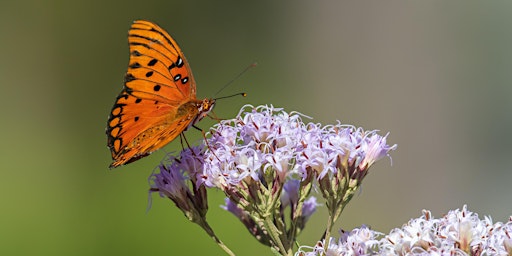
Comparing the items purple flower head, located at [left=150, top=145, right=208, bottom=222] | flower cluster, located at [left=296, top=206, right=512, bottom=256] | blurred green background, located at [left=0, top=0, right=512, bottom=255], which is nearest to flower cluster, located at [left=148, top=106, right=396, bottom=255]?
purple flower head, located at [left=150, top=145, right=208, bottom=222]

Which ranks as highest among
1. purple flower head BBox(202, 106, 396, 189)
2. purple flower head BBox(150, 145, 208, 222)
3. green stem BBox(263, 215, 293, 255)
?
purple flower head BBox(202, 106, 396, 189)

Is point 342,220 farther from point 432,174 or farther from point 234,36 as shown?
point 234,36

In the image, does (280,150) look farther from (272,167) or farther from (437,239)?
(437,239)

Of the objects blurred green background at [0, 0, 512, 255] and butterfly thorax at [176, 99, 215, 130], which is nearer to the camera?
butterfly thorax at [176, 99, 215, 130]

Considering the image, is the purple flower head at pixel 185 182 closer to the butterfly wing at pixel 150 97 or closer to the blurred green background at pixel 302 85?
the butterfly wing at pixel 150 97

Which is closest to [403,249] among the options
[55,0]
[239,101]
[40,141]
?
[239,101]

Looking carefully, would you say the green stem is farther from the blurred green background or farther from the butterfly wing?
the blurred green background
